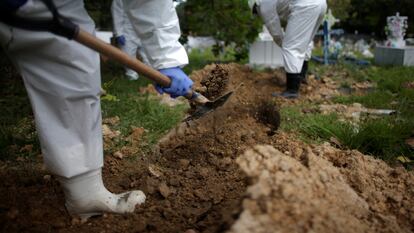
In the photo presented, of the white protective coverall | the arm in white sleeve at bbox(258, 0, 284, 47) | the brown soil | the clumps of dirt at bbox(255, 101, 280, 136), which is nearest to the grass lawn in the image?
the clumps of dirt at bbox(255, 101, 280, 136)

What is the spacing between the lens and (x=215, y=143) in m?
2.55

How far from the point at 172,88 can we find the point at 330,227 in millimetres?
1102

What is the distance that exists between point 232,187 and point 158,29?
3.09ft

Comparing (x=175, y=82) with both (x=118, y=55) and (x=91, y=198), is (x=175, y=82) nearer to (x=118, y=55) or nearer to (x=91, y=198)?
(x=118, y=55)

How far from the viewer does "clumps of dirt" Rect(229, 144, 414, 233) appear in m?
1.24

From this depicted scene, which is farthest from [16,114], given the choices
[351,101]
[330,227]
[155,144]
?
[351,101]

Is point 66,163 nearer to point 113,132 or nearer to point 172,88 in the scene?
point 172,88

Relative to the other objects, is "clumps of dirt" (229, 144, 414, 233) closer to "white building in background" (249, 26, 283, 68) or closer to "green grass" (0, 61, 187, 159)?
"green grass" (0, 61, 187, 159)

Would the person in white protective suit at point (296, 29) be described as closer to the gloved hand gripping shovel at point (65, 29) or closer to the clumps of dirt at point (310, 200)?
the clumps of dirt at point (310, 200)

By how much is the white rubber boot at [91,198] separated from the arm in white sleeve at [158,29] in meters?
0.71

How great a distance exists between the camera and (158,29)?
2.01 meters

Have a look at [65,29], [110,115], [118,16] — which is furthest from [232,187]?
[118,16]

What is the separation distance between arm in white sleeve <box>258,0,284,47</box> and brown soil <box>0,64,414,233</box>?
6.71 ft

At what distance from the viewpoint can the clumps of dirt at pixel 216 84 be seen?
271cm
